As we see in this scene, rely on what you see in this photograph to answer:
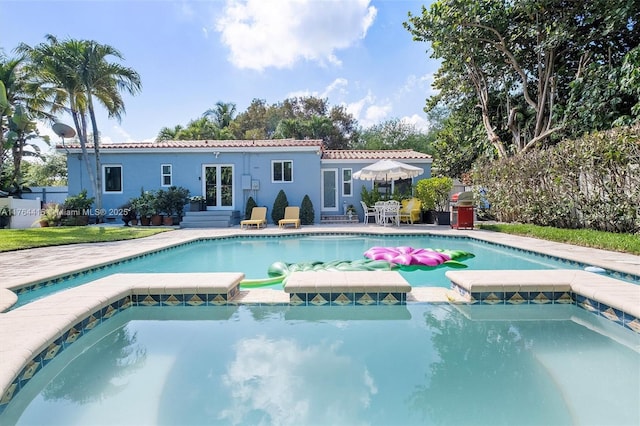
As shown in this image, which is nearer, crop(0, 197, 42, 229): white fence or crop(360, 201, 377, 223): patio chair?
crop(0, 197, 42, 229): white fence

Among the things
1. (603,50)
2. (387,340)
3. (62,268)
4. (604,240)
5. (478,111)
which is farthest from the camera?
(478,111)

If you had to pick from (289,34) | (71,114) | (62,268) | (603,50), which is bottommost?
(62,268)

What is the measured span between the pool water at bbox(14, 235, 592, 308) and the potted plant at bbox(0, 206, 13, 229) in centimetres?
928

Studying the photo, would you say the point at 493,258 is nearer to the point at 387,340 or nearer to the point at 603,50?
the point at 387,340

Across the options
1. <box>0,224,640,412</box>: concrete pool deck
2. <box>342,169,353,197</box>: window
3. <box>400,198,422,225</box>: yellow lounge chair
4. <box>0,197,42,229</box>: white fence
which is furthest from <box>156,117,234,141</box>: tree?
<box>0,224,640,412</box>: concrete pool deck

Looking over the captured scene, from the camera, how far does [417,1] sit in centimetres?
1422

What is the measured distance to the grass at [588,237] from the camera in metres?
7.01

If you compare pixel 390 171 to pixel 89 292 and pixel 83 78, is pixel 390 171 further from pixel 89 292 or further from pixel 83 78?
pixel 83 78

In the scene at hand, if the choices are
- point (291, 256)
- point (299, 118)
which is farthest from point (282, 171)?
point (299, 118)

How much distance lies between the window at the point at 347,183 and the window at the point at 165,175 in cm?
793

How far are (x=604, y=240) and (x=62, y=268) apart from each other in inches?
412

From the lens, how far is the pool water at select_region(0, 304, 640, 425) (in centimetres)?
244

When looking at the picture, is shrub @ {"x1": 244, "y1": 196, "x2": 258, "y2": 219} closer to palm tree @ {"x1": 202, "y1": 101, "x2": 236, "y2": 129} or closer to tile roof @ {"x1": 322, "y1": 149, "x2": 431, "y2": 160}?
tile roof @ {"x1": 322, "y1": 149, "x2": 431, "y2": 160}

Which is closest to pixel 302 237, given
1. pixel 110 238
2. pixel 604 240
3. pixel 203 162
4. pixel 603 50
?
pixel 110 238
